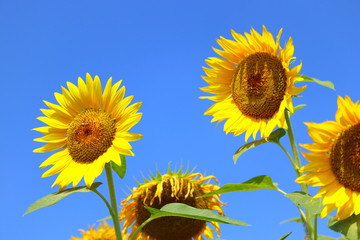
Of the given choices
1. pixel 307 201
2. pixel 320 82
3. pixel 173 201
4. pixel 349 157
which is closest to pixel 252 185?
pixel 307 201

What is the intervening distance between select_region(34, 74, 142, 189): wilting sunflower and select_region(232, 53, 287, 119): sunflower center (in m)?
1.04

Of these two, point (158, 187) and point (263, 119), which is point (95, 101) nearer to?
point (158, 187)

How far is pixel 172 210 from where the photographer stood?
3961 mm

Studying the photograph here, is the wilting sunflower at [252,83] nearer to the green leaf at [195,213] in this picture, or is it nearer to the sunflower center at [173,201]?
the sunflower center at [173,201]

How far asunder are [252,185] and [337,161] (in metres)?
0.62

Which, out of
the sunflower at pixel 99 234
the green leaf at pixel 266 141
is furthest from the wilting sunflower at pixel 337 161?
the sunflower at pixel 99 234

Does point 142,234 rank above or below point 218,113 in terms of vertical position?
below

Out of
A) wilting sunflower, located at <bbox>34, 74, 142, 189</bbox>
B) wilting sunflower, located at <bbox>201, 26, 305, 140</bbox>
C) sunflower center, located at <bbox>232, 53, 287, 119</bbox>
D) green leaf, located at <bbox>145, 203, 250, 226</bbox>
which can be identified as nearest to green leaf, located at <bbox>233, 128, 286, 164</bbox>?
wilting sunflower, located at <bbox>201, 26, 305, 140</bbox>

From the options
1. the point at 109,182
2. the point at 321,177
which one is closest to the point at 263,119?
the point at 321,177

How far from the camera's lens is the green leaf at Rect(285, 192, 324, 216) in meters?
3.62

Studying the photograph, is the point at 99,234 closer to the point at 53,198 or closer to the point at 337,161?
the point at 53,198

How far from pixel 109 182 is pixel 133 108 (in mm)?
629

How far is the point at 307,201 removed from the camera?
3.69 meters

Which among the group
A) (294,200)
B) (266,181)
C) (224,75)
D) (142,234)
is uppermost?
(224,75)
